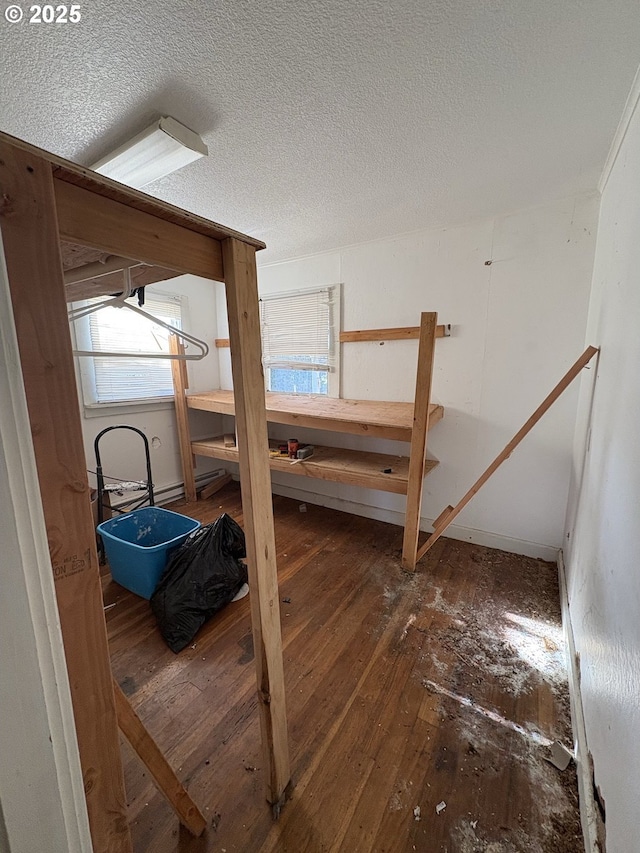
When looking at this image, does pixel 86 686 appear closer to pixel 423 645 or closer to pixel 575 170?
pixel 423 645

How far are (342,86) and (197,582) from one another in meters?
2.28

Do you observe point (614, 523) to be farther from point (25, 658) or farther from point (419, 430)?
point (25, 658)

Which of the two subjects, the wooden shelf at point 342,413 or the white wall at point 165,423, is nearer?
the wooden shelf at point 342,413

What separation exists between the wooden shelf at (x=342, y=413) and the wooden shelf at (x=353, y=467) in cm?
31

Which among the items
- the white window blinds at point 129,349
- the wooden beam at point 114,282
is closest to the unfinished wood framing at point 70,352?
the wooden beam at point 114,282

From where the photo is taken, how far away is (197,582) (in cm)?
183

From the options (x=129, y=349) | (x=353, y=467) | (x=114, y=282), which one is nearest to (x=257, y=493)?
(x=114, y=282)

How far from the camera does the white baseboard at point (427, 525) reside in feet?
7.98

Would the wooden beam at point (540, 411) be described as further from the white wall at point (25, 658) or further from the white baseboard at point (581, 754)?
the white wall at point (25, 658)

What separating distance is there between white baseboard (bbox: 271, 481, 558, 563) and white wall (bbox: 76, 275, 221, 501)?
3.56ft

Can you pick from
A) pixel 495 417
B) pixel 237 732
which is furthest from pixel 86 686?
pixel 495 417

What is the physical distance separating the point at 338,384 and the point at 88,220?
2.60 m

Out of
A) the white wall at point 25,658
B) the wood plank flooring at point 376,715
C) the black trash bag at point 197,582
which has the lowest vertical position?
the wood plank flooring at point 376,715

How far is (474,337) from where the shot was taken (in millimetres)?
2484
